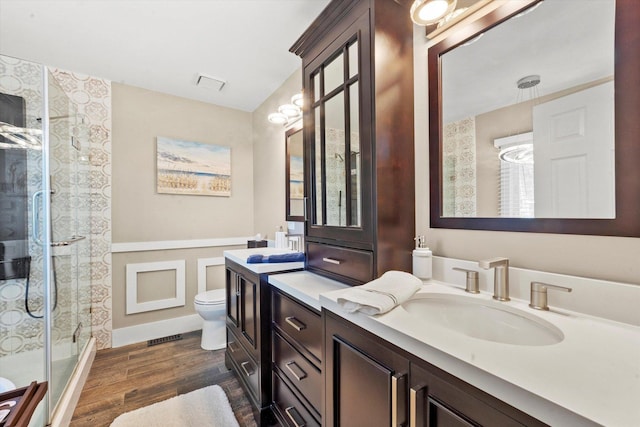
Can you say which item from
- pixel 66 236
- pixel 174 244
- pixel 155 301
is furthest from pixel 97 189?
pixel 155 301

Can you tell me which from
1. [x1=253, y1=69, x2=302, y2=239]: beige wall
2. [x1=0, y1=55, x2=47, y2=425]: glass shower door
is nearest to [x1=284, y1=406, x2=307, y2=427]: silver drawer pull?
[x1=253, y1=69, x2=302, y2=239]: beige wall

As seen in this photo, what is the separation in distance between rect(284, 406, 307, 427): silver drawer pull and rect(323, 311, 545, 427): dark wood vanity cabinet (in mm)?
320

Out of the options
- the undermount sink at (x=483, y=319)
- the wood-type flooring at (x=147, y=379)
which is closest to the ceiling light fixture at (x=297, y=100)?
the undermount sink at (x=483, y=319)

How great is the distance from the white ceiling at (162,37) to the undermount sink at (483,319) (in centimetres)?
172

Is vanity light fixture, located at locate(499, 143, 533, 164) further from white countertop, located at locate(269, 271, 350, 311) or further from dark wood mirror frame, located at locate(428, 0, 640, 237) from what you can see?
white countertop, located at locate(269, 271, 350, 311)

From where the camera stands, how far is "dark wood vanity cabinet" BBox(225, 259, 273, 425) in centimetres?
152

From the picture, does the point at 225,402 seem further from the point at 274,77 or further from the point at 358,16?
the point at 274,77

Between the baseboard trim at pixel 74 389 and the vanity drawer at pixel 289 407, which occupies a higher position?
the vanity drawer at pixel 289 407

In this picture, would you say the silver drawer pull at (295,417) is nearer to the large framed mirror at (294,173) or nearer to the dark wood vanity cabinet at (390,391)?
the dark wood vanity cabinet at (390,391)

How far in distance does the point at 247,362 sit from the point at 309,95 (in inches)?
66.9

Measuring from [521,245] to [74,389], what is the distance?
2.67 metres

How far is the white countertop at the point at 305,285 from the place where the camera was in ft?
3.76

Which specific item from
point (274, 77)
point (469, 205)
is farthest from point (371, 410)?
point (274, 77)

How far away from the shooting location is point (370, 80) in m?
1.21
